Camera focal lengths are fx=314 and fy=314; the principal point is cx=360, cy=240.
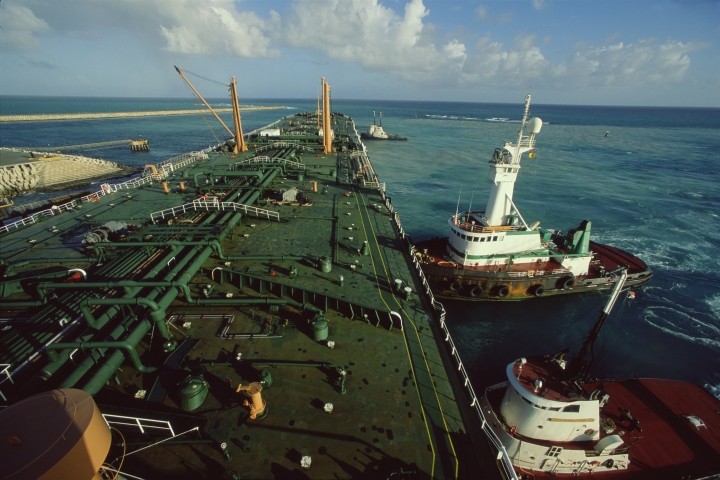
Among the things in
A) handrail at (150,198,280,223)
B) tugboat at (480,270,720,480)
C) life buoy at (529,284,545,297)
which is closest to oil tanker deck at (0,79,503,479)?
handrail at (150,198,280,223)

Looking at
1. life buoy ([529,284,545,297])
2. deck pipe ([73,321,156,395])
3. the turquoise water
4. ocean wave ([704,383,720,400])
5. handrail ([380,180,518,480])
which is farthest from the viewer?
life buoy ([529,284,545,297])

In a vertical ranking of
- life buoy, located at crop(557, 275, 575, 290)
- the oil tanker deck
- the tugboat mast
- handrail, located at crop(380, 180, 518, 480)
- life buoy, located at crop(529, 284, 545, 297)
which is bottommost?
life buoy, located at crop(529, 284, 545, 297)

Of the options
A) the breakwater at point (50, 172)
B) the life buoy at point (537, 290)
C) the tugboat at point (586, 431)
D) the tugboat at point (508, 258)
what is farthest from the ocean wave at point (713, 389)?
the breakwater at point (50, 172)

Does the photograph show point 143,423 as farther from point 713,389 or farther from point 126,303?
point 713,389

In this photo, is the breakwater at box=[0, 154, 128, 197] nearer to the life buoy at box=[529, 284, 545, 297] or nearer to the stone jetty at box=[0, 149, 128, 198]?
the stone jetty at box=[0, 149, 128, 198]

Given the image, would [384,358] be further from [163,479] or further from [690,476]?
[690,476]

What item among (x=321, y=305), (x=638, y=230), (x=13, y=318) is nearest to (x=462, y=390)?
(x=321, y=305)
